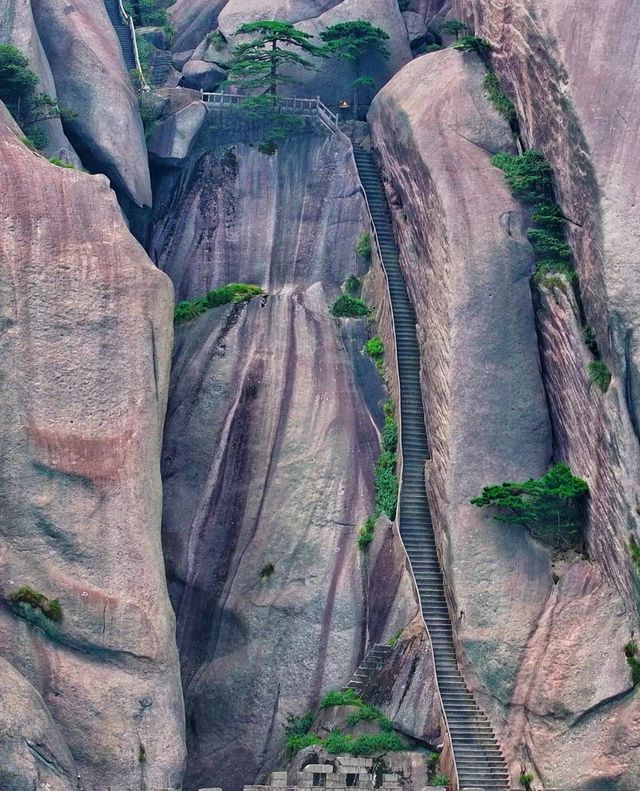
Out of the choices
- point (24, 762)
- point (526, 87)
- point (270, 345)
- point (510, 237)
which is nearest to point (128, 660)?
point (24, 762)

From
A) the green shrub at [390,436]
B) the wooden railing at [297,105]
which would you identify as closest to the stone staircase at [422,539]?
the green shrub at [390,436]

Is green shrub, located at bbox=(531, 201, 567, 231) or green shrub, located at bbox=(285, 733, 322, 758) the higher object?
green shrub, located at bbox=(531, 201, 567, 231)

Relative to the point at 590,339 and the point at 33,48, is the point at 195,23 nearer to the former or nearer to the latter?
the point at 33,48

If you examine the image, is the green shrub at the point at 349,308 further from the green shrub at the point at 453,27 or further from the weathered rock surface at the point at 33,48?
the green shrub at the point at 453,27

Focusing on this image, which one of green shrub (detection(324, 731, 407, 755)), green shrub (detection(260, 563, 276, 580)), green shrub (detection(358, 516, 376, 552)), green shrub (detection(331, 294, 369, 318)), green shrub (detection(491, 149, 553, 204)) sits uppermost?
green shrub (detection(491, 149, 553, 204))

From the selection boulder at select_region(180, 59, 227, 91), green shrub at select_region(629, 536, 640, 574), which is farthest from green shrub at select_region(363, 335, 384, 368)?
boulder at select_region(180, 59, 227, 91)

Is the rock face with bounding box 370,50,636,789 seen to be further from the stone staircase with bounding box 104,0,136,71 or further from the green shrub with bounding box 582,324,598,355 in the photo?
the stone staircase with bounding box 104,0,136,71
